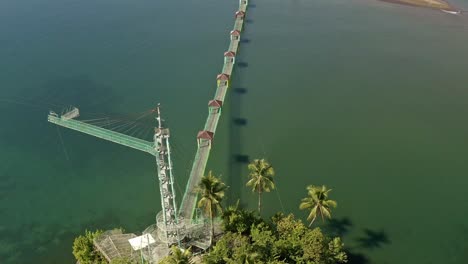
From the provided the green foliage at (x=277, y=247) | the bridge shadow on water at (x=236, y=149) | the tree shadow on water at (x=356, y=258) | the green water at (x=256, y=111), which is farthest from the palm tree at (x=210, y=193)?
the tree shadow on water at (x=356, y=258)

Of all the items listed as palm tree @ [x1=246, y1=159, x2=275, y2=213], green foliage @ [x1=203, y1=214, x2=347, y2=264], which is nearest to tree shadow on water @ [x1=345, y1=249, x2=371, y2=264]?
green foliage @ [x1=203, y1=214, x2=347, y2=264]

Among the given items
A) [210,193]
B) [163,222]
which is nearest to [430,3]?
[210,193]

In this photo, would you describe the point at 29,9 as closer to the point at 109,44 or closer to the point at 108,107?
the point at 109,44

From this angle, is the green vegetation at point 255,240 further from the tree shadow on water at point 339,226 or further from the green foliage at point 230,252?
the tree shadow on water at point 339,226

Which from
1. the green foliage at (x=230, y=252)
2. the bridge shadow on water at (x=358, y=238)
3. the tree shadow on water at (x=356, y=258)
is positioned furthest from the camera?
the bridge shadow on water at (x=358, y=238)

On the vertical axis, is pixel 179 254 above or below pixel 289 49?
below

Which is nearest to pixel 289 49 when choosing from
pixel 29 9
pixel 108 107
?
pixel 108 107
